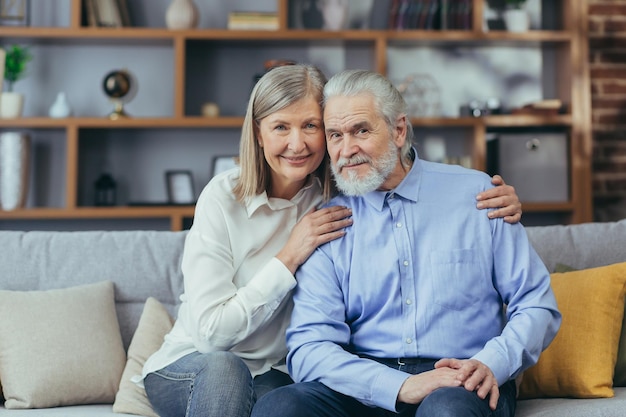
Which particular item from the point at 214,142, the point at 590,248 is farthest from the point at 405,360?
the point at 214,142

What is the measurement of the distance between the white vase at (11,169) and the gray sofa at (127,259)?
57.5 inches

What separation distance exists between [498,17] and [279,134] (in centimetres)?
262

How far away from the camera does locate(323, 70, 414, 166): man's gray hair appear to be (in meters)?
1.97

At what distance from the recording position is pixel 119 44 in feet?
13.6

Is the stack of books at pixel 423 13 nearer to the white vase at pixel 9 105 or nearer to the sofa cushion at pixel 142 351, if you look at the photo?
the white vase at pixel 9 105

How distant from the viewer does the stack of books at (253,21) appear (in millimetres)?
4008

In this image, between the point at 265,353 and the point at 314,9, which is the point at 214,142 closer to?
the point at 314,9

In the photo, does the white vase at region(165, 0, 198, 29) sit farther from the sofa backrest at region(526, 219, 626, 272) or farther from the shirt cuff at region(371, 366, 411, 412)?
the shirt cuff at region(371, 366, 411, 412)

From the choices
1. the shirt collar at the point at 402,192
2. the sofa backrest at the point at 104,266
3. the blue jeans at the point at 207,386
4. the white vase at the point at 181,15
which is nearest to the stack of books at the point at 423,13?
the white vase at the point at 181,15

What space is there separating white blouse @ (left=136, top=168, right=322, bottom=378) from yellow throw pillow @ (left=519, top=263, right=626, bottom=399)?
704 mm

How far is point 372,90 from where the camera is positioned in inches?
77.9

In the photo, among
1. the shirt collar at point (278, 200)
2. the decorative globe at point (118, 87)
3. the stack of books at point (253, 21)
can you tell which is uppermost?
the stack of books at point (253, 21)

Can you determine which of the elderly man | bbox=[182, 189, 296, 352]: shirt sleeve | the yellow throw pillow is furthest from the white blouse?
the yellow throw pillow

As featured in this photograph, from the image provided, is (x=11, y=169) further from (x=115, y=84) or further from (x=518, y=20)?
(x=518, y=20)
